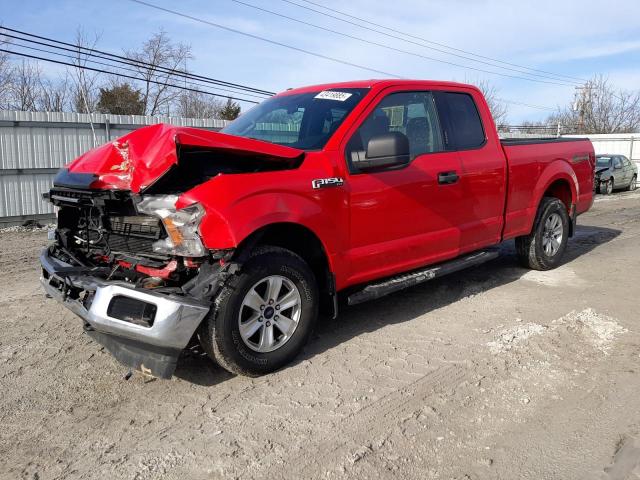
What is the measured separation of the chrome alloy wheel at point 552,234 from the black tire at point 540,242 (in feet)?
0.11

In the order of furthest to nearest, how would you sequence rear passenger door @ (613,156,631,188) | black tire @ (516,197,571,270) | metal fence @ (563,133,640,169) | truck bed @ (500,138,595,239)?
1. metal fence @ (563,133,640,169)
2. rear passenger door @ (613,156,631,188)
3. black tire @ (516,197,571,270)
4. truck bed @ (500,138,595,239)

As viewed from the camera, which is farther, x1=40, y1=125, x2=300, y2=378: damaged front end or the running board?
the running board

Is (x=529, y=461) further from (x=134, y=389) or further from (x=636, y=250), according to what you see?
(x=636, y=250)

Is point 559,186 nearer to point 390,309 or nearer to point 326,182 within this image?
point 390,309

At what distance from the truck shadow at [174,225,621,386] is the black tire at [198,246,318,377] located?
23 cm

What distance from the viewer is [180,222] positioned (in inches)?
132

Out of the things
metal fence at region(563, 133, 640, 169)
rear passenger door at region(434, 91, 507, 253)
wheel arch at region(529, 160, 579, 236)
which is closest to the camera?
rear passenger door at region(434, 91, 507, 253)

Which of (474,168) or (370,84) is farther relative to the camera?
(474,168)

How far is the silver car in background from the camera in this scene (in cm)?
1968

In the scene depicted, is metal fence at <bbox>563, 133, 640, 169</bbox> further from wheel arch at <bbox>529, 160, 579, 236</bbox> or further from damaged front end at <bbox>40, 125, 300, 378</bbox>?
damaged front end at <bbox>40, 125, 300, 378</bbox>

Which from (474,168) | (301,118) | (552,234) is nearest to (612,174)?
(552,234)

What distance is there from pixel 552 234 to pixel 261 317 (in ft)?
14.6

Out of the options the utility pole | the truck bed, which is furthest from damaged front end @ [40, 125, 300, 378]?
the utility pole

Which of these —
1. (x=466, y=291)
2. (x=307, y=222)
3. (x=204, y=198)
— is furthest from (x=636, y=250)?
(x=204, y=198)
